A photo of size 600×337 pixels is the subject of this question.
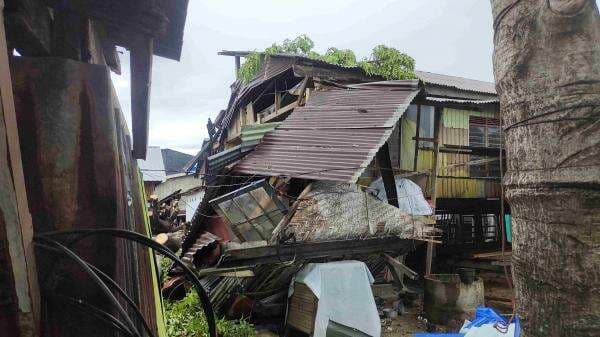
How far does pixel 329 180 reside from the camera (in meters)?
7.48

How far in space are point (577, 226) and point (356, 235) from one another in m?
7.08

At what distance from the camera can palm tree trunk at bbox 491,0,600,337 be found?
1041 millimetres

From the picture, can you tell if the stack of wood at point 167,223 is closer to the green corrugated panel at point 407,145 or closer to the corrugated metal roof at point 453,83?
the green corrugated panel at point 407,145

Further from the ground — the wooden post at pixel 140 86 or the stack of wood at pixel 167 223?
the wooden post at pixel 140 86

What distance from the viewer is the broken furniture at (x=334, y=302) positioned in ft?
24.7

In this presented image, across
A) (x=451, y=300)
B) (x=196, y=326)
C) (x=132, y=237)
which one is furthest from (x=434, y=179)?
(x=132, y=237)

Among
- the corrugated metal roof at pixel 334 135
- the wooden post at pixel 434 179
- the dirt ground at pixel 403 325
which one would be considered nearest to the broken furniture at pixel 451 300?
the dirt ground at pixel 403 325

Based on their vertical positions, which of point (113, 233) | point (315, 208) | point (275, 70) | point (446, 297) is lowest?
point (446, 297)

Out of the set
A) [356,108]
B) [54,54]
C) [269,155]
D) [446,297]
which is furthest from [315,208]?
[54,54]

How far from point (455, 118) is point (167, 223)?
1314 centimetres

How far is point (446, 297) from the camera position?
951 cm

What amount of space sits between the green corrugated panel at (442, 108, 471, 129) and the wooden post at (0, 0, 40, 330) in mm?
12927

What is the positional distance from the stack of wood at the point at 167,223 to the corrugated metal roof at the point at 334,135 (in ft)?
11.2

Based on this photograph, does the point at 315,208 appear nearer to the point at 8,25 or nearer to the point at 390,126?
the point at 390,126
